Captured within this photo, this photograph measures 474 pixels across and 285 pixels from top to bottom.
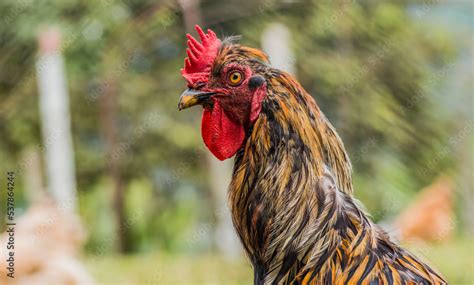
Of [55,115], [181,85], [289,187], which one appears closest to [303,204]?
[289,187]

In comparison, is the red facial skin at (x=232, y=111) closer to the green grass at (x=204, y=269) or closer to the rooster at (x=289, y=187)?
the rooster at (x=289, y=187)

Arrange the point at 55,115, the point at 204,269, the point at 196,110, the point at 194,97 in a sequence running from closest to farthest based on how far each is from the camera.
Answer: the point at 194,97, the point at 204,269, the point at 55,115, the point at 196,110

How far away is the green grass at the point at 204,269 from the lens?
5.82 meters

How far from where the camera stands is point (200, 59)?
2.34m

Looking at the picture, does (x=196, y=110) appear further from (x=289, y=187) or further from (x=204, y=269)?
(x=289, y=187)

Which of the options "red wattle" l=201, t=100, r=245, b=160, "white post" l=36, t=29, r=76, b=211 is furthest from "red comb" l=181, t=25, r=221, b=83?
"white post" l=36, t=29, r=76, b=211

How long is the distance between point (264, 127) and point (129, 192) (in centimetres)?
1163

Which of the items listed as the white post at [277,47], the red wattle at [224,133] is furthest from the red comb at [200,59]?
the white post at [277,47]

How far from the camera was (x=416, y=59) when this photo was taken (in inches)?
317

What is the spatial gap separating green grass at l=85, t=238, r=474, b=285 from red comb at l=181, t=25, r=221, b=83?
3.68 meters

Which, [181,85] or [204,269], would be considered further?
[181,85]

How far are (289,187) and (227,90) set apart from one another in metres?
0.40

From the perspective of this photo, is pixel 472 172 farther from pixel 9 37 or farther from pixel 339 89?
pixel 9 37

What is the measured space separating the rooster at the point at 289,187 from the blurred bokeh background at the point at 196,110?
2.98m
